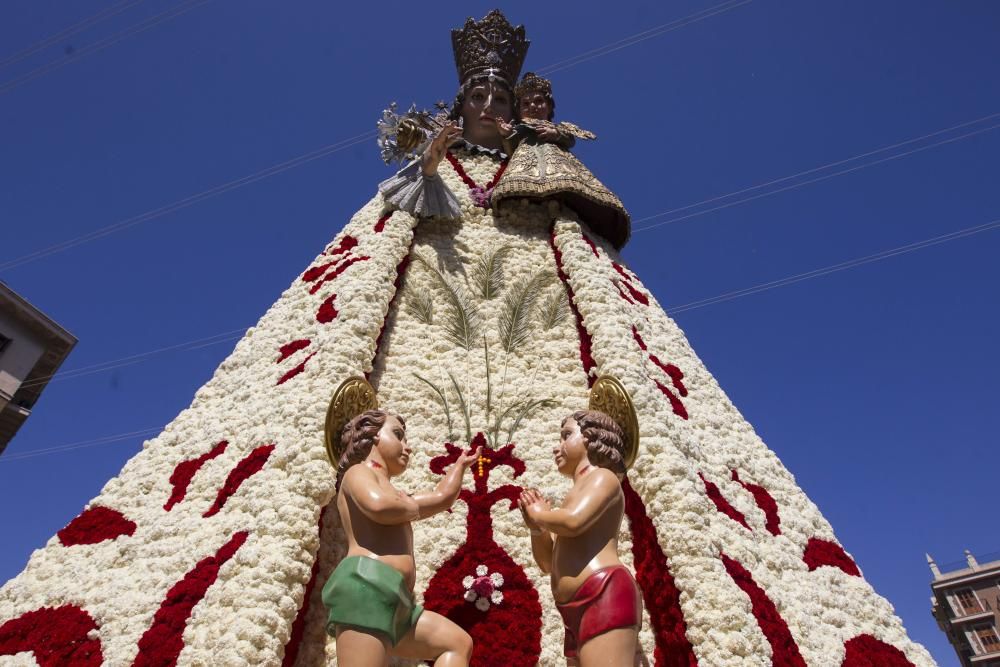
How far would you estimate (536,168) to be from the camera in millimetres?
7113

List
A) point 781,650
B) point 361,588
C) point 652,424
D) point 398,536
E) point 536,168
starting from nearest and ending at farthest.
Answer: point 361,588 → point 398,536 → point 781,650 → point 652,424 → point 536,168

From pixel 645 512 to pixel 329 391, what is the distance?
2160 millimetres

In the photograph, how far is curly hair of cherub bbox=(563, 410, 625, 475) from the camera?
3.38 meters

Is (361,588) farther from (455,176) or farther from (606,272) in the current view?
(455,176)

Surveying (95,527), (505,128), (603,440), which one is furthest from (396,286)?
(505,128)

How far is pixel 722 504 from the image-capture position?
423cm

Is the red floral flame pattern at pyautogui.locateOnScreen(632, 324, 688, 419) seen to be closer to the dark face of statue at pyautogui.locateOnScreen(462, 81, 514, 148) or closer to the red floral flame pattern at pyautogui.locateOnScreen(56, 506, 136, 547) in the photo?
the red floral flame pattern at pyautogui.locateOnScreen(56, 506, 136, 547)

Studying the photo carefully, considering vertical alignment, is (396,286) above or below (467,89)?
below

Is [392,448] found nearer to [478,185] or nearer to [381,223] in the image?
[381,223]

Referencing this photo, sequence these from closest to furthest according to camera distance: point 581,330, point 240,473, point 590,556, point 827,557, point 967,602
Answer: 1. point 590,556
2. point 240,473
3. point 827,557
4. point 581,330
5. point 967,602

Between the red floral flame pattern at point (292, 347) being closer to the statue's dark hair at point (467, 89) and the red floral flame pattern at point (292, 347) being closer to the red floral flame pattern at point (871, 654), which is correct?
the red floral flame pattern at point (871, 654)

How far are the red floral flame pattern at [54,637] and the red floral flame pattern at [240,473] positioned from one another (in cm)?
83

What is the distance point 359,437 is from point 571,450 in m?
1.11

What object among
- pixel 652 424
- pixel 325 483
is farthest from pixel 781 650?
pixel 325 483
